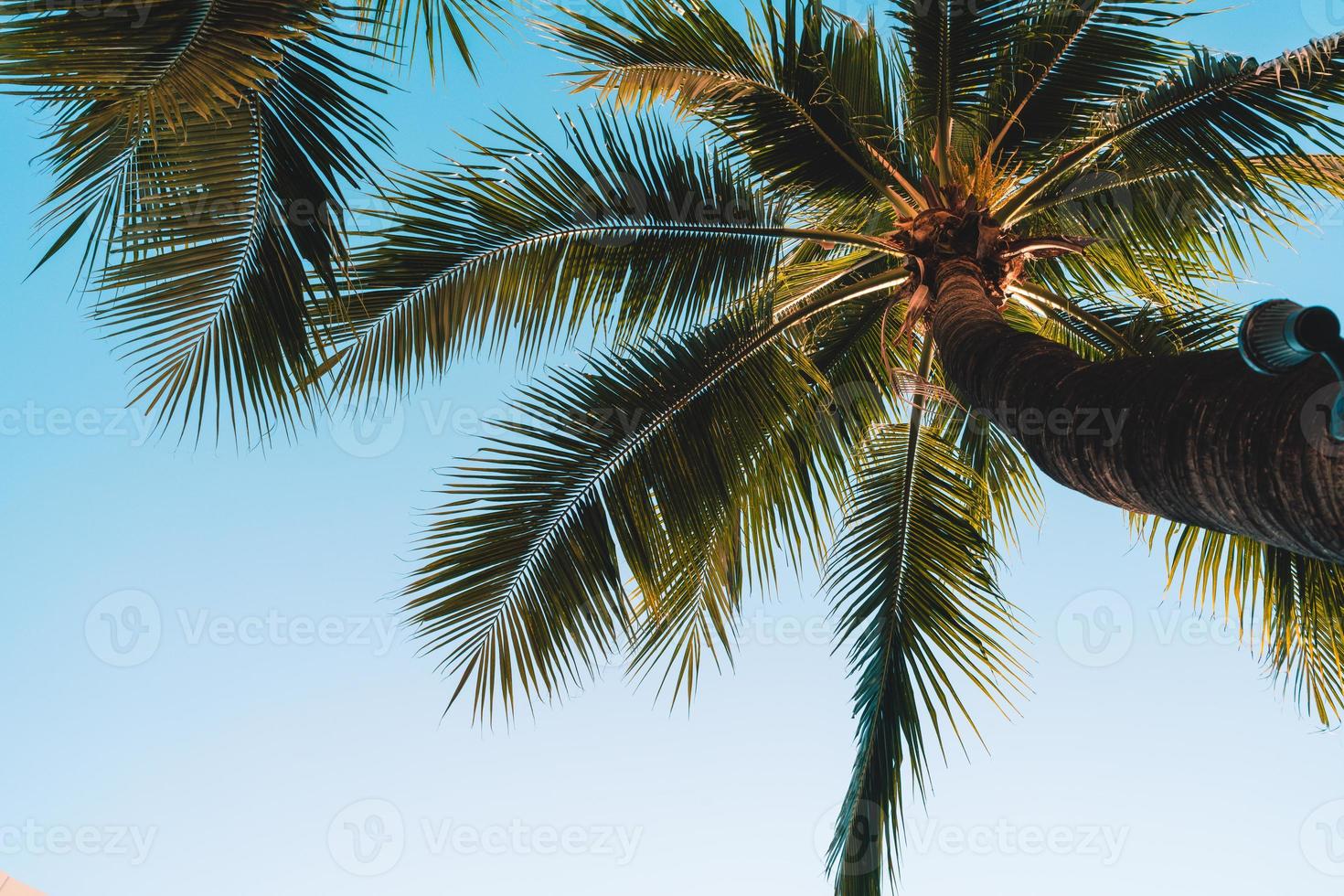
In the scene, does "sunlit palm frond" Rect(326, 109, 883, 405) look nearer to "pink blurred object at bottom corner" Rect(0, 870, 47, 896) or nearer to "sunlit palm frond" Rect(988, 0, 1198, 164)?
"sunlit palm frond" Rect(988, 0, 1198, 164)

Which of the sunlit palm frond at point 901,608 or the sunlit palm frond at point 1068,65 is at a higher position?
the sunlit palm frond at point 1068,65

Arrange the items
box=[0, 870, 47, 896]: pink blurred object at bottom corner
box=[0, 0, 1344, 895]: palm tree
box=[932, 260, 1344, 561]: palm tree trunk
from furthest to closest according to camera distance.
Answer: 1. box=[0, 870, 47, 896]: pink blurred object at bottom corner
2. box=[0, 0, 1344, 895]: palm tree
3. box=[932, 260, 1344, 561]: palm tree trunk

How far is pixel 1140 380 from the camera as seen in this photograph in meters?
2.49

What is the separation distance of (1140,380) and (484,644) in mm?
3466

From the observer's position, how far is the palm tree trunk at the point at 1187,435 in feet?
Result: 6.03

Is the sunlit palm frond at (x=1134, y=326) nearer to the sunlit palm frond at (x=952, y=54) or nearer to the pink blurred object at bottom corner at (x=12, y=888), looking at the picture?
the sunlit palm frond at (x=952, y=54)

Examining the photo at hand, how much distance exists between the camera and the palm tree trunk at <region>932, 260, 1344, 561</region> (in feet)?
6.03

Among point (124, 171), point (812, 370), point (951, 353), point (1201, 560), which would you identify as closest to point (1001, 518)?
point (1201, 560)

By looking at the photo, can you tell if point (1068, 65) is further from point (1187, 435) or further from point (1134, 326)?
point (1187, 435)

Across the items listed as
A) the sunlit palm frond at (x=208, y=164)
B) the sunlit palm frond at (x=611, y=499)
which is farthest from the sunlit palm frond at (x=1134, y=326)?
the sunlit palm frond at (x=208, y=164)

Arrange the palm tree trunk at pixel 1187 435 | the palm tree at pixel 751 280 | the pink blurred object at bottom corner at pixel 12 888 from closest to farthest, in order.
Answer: the palm tree trunk at pixel 1187 435 → the palm tree at pixel 751 280 → the pink blurred object at bottom corner at pixel 12 888

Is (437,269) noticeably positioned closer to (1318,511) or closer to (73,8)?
(73,8)

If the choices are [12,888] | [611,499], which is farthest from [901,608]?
[12,888]

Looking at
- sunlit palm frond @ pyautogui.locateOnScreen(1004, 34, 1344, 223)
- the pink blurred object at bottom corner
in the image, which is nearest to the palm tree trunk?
sunlit palm frond @ pyautogui.locateOnScreen(1004, 34, 1344, 223)
